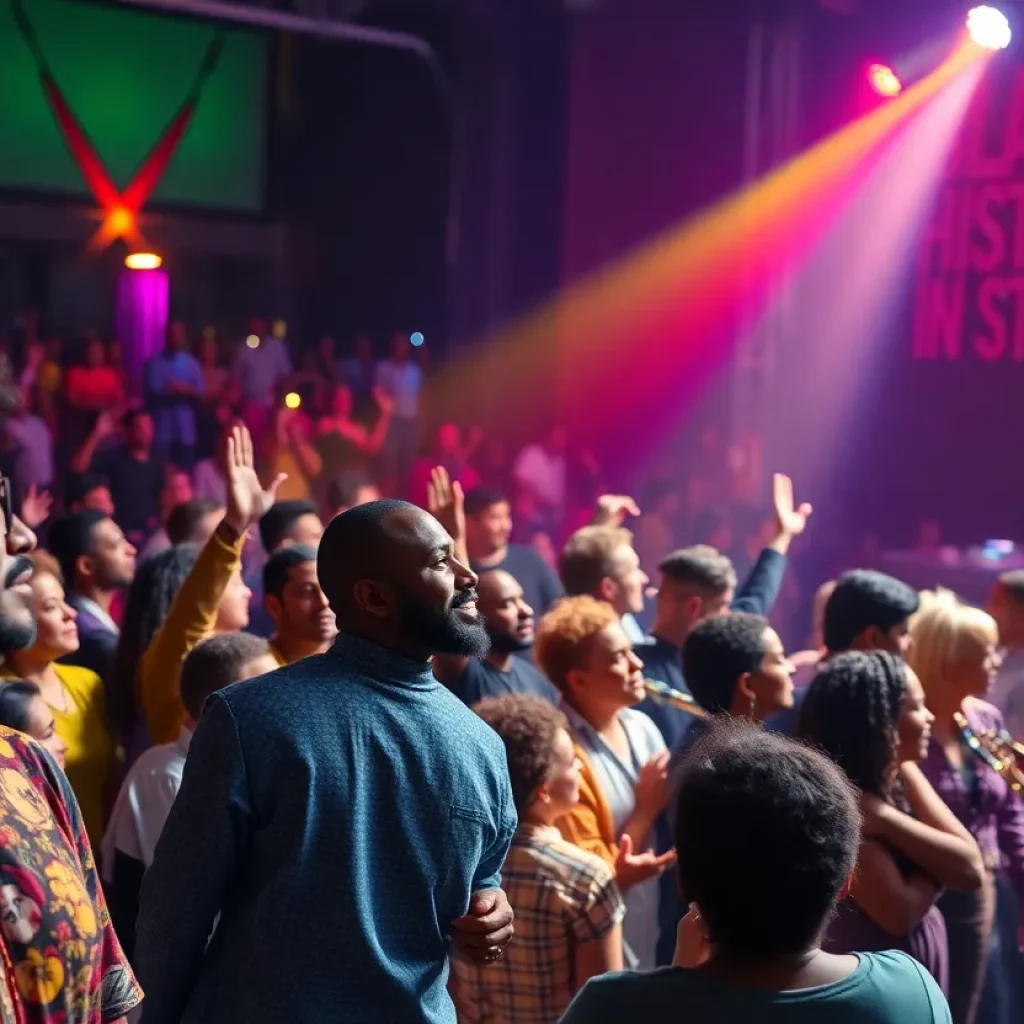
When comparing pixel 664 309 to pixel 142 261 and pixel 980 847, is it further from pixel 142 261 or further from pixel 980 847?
pixel 980 847

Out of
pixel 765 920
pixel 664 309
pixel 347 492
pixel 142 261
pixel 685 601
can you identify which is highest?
pixel 142 261

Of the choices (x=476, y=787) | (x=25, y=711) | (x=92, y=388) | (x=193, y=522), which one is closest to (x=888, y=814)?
(x=476, y=787)

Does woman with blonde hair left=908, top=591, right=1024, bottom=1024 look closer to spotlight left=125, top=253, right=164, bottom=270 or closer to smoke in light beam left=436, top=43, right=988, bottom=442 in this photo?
smoke in light beam left=436, top=43, right=988, bottom=442

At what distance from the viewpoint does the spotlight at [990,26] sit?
946 cm

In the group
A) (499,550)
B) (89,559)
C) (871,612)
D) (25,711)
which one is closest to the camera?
(25,711)

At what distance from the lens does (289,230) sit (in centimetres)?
1705

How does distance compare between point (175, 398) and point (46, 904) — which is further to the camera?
point (175, 398)

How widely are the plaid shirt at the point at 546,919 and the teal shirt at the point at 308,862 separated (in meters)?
0.61

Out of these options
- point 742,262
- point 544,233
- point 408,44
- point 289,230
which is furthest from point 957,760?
point 289,230

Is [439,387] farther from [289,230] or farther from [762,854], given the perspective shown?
[762,854]

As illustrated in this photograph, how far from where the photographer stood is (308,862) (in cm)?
216

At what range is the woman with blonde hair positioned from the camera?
3.74 meters

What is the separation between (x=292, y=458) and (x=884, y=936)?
7.75 metres

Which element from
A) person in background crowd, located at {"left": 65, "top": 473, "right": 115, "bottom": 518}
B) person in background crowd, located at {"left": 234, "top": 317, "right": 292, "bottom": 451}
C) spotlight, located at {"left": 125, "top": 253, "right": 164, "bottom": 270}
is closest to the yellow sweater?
person in background crowd, located at {"left": 65, "top": 473, "right": 115, "bottom": 518}
